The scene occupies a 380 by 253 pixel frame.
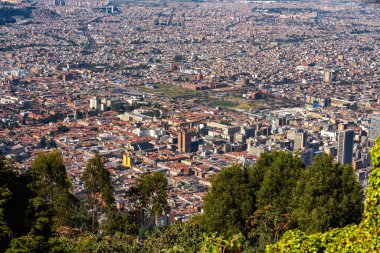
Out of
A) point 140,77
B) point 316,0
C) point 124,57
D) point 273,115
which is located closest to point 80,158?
point 273,115

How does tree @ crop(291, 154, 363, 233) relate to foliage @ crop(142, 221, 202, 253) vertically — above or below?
above

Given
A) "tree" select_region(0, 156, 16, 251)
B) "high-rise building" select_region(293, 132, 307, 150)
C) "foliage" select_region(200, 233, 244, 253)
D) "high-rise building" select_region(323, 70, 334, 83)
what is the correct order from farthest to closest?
"high-rise building" select_region(323, 70, 334, 83) < "high-rise building" select_region(293, 132, 307, 150) < "tree" select_region(0, 156, 16, 251) < "foliage" select_region(200, 233, 244, 253)

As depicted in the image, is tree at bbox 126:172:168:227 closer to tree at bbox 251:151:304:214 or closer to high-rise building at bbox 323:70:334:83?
tree at bbox 251:151:304:214

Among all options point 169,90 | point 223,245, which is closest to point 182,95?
point 169,90

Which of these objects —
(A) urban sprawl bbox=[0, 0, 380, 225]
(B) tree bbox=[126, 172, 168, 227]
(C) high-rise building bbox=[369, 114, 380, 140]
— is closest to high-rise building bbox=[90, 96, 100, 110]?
(A) urban sprawl bbox=[0, 0, 380, 225]

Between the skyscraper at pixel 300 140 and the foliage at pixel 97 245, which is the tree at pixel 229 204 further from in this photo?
the skyscraper at pixel 300 140

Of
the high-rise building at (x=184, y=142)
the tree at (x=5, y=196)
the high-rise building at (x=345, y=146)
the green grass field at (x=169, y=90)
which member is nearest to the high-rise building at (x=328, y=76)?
the green grass field at (x=169, y=90)
